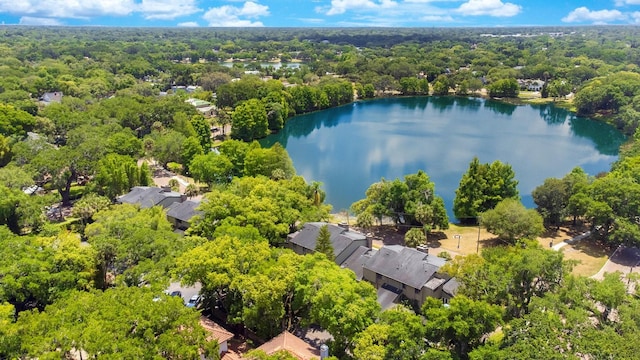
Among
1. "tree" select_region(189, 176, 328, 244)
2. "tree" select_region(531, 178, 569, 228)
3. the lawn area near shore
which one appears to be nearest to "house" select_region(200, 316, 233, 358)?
"tree" select_region(189, 176, 328, 244)

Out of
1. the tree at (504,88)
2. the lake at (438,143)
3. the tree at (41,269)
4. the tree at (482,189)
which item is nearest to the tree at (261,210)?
the tree at (41,269)

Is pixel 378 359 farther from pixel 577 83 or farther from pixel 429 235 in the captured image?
pixel 577 83

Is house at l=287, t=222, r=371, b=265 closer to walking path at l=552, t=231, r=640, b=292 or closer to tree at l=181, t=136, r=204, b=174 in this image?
walking path at l=552, t=231, r=640, b=292

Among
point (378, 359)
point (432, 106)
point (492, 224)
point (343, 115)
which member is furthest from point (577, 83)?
point (378, 359)

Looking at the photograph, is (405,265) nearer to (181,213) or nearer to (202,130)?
(181,213)

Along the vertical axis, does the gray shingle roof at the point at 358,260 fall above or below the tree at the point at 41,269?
below

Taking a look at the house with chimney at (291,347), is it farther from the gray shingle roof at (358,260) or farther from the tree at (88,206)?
the tree at (88,206)

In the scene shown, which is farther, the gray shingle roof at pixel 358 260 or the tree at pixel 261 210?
the tree at pixel 261 210

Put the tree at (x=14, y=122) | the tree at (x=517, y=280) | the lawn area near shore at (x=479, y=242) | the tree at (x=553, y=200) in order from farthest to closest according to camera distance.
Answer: the tree at (x=14, y=122), the tree at (x=553, y=200), the lawn area near shore at (x=479, y=242), the tree at (x=517, y=280)
